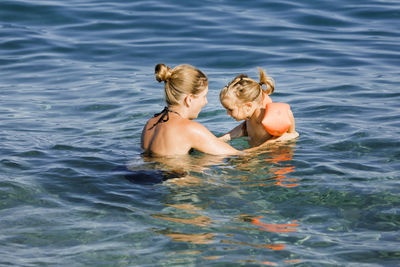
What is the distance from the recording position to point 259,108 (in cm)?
725

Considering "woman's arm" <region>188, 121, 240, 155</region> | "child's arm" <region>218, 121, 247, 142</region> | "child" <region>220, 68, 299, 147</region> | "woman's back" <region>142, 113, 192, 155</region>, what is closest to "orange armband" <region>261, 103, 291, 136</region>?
"child" <region>220, 68, 299, 147</region>

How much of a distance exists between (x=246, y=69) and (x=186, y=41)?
8.09ft

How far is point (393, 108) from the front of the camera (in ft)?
29.3

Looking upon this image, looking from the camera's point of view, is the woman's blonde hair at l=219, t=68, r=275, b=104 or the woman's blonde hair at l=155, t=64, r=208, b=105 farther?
the woman's blonde hair at l=219, t=68, r=275, b=104

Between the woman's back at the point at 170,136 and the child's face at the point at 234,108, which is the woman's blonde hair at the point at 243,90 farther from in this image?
the woman's back at the point at 170,136

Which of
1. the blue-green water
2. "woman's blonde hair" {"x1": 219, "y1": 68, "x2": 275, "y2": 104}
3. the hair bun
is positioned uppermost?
the hair bun

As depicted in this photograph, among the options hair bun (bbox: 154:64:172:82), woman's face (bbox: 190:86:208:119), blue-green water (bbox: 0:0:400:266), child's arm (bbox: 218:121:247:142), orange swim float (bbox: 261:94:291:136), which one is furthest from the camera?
child's arm (bbox: 218:121:247:142)

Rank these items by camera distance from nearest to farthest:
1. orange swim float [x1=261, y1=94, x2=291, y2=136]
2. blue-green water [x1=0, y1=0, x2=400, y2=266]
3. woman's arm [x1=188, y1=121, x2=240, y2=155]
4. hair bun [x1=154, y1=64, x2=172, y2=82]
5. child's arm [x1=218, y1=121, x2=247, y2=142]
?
1. blue-green water [x1=0, y1=0, x2=400, y2=266]
2. hair bun [x1=154, y1=64, x2=172, y2=82]
3. woman's arm [x1=188, y1=121, x2=240, y2=155]
4. orange swim float [x1=261, y1=94, x2=291, y2=136]
5. child's arm [x1=218, y1=121, x2=247, y2=142]

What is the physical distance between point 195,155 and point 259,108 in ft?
3.83

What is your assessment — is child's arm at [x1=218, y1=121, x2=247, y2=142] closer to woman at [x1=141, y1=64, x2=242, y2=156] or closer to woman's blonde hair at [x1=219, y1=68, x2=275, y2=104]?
woman's blonde hair at [x1=219, y1=68, x2=275, y2=104]

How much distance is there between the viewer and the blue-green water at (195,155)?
15.3 ft

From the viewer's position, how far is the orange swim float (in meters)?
6.89

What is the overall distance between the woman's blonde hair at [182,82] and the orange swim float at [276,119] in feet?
3.20

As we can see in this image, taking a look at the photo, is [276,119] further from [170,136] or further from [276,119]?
[170,136]
